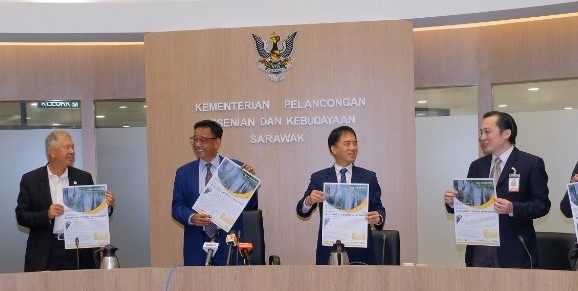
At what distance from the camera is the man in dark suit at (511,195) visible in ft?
15.4

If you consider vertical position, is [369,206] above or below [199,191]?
below

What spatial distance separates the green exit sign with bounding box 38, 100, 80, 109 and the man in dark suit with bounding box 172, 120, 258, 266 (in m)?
3.22

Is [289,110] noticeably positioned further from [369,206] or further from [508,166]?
[508,166]

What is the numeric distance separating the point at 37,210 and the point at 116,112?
2.91m

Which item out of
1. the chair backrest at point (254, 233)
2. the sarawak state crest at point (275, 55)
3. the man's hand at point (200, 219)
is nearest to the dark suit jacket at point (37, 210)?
the man's hand at point (200, 219)

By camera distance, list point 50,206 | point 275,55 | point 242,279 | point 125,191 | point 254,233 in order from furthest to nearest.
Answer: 1. point 125,191
2. point 275,55
3. point 254,233
4. point 50,206
5. point 242,279

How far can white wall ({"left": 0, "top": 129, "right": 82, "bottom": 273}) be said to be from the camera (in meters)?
8.30

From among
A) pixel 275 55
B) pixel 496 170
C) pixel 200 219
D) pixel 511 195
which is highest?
pixel 275 55

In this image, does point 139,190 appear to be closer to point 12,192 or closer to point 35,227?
point 12,192

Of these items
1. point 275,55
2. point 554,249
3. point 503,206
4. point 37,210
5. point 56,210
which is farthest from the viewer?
point 275,55

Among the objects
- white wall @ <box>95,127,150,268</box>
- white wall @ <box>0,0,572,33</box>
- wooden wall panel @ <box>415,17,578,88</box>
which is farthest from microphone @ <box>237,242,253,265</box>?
white wall @ <box>95,127,150,268</box>

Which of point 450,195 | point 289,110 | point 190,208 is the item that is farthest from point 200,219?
point 289,110

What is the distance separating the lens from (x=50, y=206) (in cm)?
527

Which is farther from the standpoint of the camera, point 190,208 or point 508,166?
point 190,208
